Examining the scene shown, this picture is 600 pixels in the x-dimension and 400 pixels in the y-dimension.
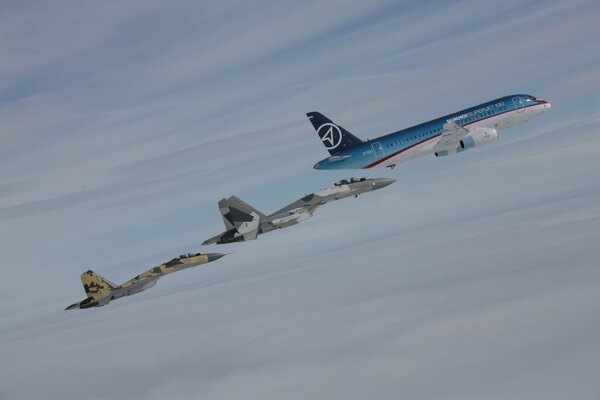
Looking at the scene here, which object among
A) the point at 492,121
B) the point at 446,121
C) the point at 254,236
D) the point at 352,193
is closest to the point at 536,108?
the point at 492,121

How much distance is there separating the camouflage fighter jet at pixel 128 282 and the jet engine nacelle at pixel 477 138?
49.1m

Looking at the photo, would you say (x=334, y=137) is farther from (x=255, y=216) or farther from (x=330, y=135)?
(x=255, y=216)

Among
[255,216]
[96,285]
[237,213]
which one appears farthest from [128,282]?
[255,216]

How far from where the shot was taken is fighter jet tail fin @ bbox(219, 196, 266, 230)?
3716 inches

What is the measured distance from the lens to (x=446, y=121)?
10775cm

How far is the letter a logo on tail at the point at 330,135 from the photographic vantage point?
10844 centimetres

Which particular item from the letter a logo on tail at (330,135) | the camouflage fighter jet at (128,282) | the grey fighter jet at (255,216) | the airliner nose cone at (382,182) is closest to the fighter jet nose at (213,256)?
the camouflage fighter jet at (128,282)

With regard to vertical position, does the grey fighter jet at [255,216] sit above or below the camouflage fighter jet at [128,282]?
above

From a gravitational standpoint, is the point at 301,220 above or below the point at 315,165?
below

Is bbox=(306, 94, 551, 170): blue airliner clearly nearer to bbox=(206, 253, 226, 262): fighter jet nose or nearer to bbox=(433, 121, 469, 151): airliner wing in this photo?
bbox=(433, 121, 469, 151): airliner wing

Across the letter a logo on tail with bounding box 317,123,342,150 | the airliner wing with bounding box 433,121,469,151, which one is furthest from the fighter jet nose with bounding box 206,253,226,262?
the airliner wing with bounding box 433,121,469,151

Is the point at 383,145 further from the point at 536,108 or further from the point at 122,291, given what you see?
the point at 122,291

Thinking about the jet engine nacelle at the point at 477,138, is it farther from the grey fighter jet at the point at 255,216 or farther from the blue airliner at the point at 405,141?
the grey fighter jet at the point at 255,216

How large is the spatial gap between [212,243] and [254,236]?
739cm
